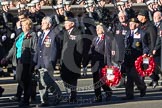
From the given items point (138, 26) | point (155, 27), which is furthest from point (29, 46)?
point (155, 27)

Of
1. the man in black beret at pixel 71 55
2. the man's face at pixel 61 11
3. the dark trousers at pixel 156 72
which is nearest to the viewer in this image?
the man in black beret at pixel 71 55

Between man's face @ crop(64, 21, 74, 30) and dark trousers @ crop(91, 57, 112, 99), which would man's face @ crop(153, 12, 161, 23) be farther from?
man's face @ crop(64, 21, 74, 30)

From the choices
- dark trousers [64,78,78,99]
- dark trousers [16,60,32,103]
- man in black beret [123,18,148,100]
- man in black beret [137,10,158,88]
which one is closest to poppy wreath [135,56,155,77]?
man in black beret [123,18,148,100]

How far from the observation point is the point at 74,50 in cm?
1384

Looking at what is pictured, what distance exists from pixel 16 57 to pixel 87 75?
19.4 ft

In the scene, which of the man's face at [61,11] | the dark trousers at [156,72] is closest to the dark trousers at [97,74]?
the man's face at [61,11]

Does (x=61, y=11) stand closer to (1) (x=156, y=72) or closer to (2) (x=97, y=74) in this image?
(1) (x=156, y=72)

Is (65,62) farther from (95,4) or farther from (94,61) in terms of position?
(95,4)

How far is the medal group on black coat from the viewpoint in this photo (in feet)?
43.7

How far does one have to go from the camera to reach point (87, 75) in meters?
19.1

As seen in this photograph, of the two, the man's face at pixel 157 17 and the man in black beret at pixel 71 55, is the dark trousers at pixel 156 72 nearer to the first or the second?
the man's face at pixel 157 17

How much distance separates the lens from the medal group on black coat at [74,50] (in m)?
13.3

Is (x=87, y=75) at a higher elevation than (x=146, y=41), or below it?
below

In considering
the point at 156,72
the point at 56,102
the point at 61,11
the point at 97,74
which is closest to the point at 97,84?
the point at 97,74
